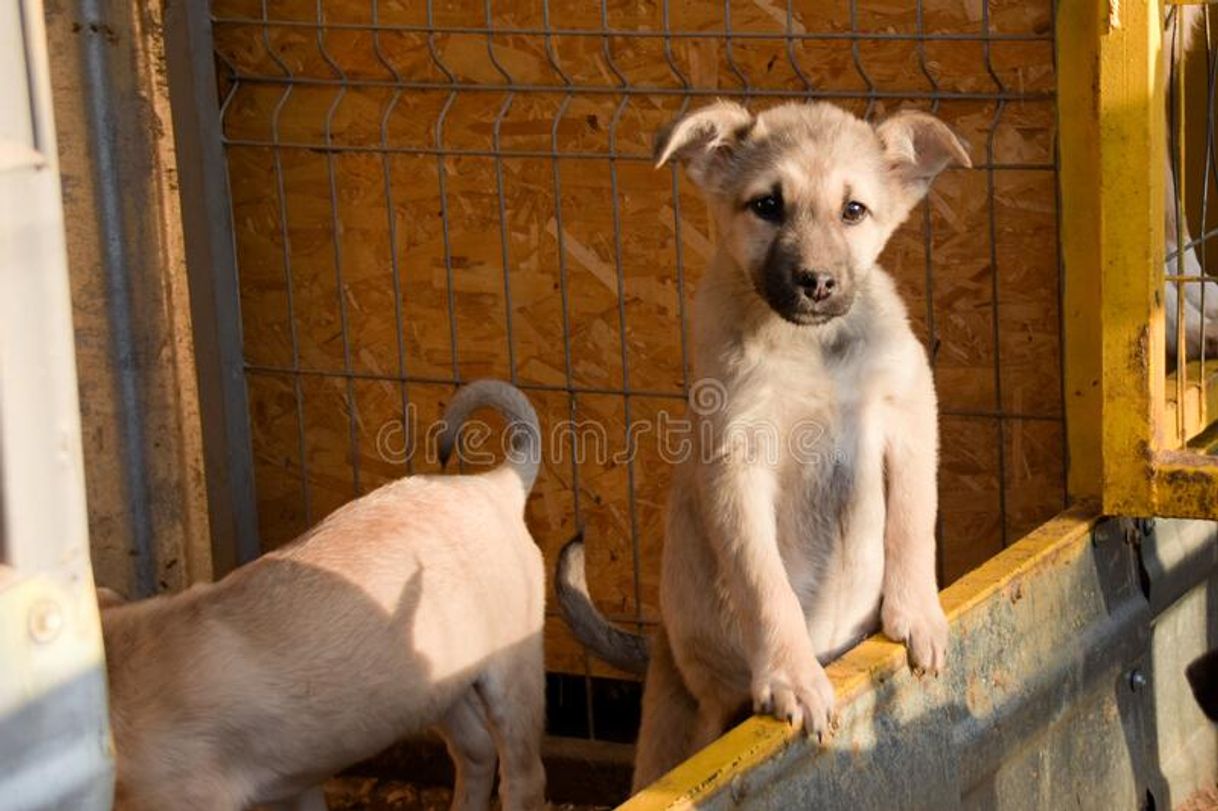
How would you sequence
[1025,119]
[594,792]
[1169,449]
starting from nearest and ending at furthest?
[1169,449], [1025,119], [594,792]

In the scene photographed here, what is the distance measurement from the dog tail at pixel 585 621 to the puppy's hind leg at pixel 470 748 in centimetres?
36

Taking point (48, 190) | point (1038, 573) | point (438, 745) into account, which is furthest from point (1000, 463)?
point (48, 190)

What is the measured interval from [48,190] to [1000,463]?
3712 millimetres

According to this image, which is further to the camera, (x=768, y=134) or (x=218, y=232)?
(x=218, y=232)

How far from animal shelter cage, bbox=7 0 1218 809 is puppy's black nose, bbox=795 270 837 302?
0.38 metres

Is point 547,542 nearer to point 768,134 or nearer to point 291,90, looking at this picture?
point 291,90

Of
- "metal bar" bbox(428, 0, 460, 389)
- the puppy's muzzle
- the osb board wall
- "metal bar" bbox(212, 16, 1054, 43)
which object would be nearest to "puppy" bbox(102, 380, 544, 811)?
the osb board wall

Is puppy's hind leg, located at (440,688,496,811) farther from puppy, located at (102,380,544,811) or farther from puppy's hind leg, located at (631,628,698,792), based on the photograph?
puppy's hind leg, located at (631,628,698,792)

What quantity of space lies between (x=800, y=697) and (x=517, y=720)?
4.68 ft

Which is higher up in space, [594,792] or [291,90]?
[291,90]

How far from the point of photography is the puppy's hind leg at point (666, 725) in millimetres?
4066

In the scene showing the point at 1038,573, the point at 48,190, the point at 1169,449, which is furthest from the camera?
the point at 1169,449

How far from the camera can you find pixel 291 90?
5.67m

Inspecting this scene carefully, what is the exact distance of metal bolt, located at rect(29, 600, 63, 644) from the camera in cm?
159
